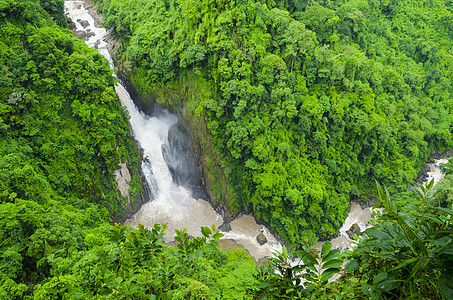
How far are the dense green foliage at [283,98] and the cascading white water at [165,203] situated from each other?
1295 mm

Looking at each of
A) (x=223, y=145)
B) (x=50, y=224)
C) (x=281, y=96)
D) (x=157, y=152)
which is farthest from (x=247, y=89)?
(x=50, y=224)

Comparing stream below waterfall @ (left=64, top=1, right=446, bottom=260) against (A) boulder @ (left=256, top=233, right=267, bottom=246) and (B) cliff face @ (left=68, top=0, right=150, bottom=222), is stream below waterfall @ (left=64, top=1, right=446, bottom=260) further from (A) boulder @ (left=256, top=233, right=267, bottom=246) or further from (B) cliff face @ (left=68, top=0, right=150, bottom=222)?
(B) cliff face @ (left=68, top=0, right=150, bottom=222)

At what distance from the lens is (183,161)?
16.5 metres

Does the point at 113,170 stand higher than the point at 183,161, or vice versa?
the point at 113,170

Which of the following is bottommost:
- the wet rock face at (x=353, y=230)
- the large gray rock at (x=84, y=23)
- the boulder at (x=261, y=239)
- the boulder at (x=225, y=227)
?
the wet rock face at (x=353, y=230)

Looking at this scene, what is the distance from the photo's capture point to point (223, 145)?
48.7ft

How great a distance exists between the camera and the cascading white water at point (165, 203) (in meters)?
14.7

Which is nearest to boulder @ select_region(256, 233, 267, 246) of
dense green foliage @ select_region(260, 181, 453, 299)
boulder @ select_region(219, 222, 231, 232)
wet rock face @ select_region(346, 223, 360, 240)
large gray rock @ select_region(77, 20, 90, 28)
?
boulder @ select_region(219, 222, 231, 232)

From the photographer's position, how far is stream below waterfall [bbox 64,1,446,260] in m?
14.8

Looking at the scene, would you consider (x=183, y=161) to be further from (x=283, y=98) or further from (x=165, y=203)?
(x=283, y=98)

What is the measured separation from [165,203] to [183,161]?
2.81 m

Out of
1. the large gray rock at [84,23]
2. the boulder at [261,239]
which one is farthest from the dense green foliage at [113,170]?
the large gray rock at [84,23]

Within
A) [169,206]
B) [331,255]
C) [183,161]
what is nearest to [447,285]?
[331,255]

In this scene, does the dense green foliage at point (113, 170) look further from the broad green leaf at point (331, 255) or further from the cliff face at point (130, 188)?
the cliff face at point (130, 188)
